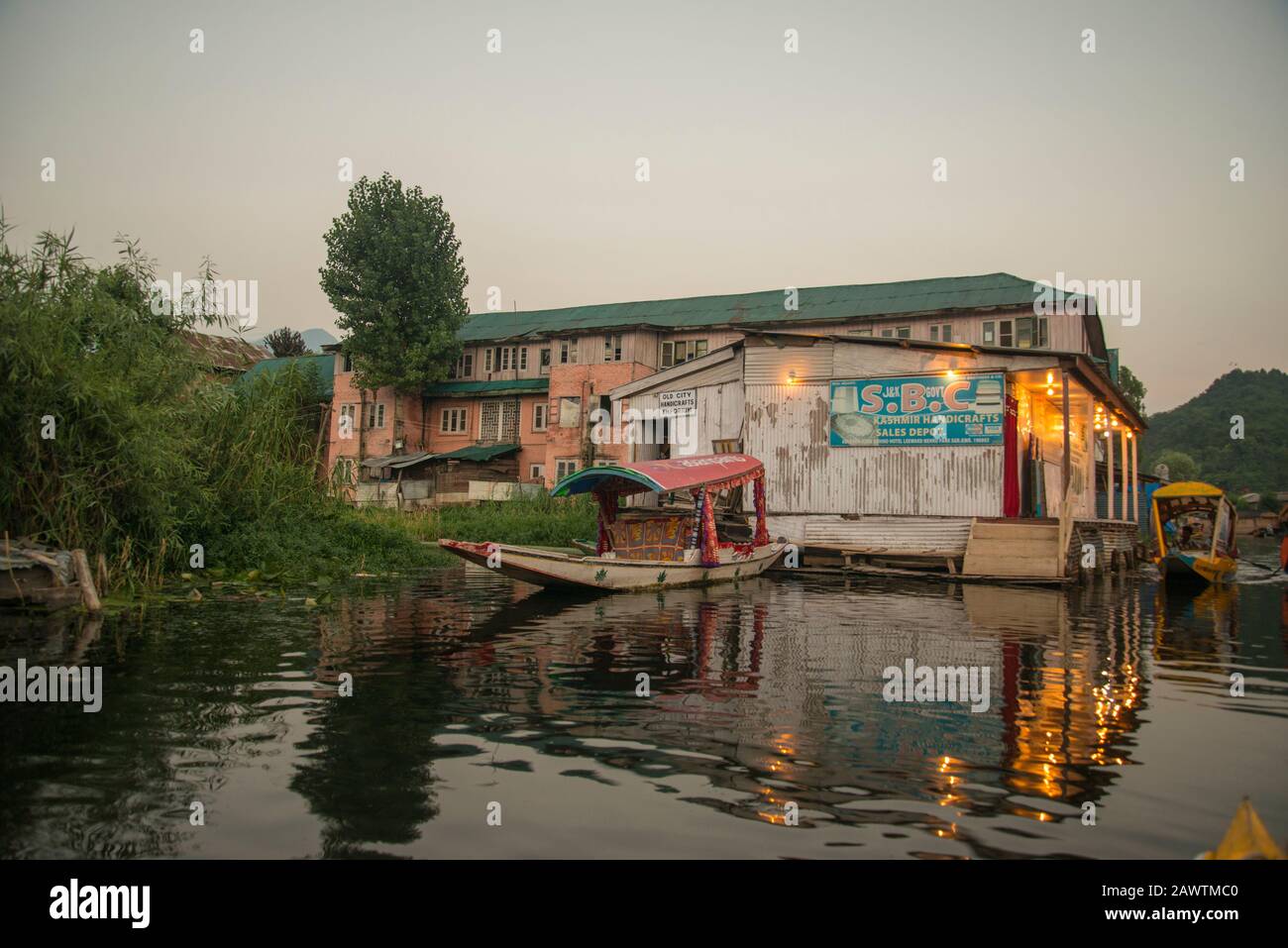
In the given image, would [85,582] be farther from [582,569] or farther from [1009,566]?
[1009,566]

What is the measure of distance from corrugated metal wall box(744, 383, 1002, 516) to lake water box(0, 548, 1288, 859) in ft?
33.7

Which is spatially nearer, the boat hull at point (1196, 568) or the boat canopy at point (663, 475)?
the boat canopy at point (663, 475)

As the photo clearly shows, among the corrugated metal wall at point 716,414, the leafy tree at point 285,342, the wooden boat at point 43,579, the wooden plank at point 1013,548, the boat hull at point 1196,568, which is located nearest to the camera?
the wooden boat at point 43,579

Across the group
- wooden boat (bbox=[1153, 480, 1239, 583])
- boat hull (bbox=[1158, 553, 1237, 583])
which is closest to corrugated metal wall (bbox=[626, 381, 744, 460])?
boat hull (bbox=[1158, 553, 1237, 583])

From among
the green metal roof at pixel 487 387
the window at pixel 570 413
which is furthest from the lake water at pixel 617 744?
the green metal roof at pixel 487 387

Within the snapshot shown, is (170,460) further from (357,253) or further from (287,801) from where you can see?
(357,253)

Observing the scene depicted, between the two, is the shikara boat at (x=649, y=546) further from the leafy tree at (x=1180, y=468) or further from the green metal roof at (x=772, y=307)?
the leafy tree at (x=1180, y=468)

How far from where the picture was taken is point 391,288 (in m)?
45.0

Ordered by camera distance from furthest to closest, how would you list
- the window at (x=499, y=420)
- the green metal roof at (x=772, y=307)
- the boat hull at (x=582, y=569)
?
the window at (x=499, y=420) < the green metal roof at (x=772, y=307) < the boat hull at (x=582, y=569)

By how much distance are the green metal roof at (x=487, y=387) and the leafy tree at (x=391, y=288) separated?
0.88 meters

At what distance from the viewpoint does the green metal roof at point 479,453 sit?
Answer: 42.7 m

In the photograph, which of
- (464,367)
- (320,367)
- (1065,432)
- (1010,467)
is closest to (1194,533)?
(1010,467)
